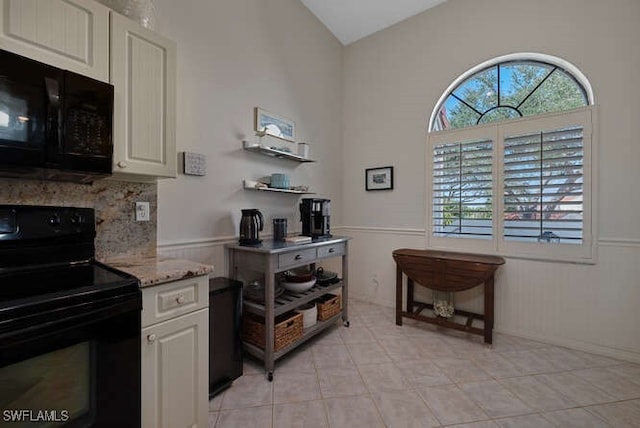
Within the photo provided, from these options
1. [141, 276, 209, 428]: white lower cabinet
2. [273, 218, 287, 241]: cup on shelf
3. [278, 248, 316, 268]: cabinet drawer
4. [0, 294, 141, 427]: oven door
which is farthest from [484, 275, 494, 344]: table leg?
[0, 294, 141, 427]: oven door

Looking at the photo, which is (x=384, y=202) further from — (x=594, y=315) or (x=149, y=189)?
(x=149, y=189)

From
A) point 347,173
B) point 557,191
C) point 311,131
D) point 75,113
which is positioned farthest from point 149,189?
point 557,191

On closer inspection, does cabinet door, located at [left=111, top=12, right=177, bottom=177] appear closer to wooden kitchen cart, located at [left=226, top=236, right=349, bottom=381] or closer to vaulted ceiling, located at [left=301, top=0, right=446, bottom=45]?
wooden kitchen cart, located at [left=226, top=236, right=349, bottom=381]

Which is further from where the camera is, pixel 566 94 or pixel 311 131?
pixel 311 131

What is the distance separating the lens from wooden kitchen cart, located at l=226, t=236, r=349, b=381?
191 centimetres

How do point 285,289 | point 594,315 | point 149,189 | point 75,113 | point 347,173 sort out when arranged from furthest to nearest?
point 347,173 → point 285,289 → point 594,315 → point 149,189 → point 75,113

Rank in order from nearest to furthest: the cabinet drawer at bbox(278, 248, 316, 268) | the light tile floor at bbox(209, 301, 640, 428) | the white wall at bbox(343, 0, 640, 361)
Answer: the light tile floor at bbox(209, 301, 640, 428) → the cabinet drawer at bbox(278, 248, 316, 268) → the white wall at bbox(343, 0, 640, 361)

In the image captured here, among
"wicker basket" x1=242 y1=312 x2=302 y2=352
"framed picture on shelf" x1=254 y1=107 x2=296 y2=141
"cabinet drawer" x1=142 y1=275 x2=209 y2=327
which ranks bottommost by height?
"wicker basket" x1=242 y1=312 x2=302 y2=352

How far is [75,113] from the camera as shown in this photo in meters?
1.16

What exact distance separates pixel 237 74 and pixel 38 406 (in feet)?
7.54

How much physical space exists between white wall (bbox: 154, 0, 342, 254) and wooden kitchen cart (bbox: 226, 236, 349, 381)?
0.86ft

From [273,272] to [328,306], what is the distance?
88 cm

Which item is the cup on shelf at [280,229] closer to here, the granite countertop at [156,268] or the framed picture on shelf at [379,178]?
the granite countertop at [156,268]

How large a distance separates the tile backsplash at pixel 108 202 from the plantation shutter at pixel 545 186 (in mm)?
2915
